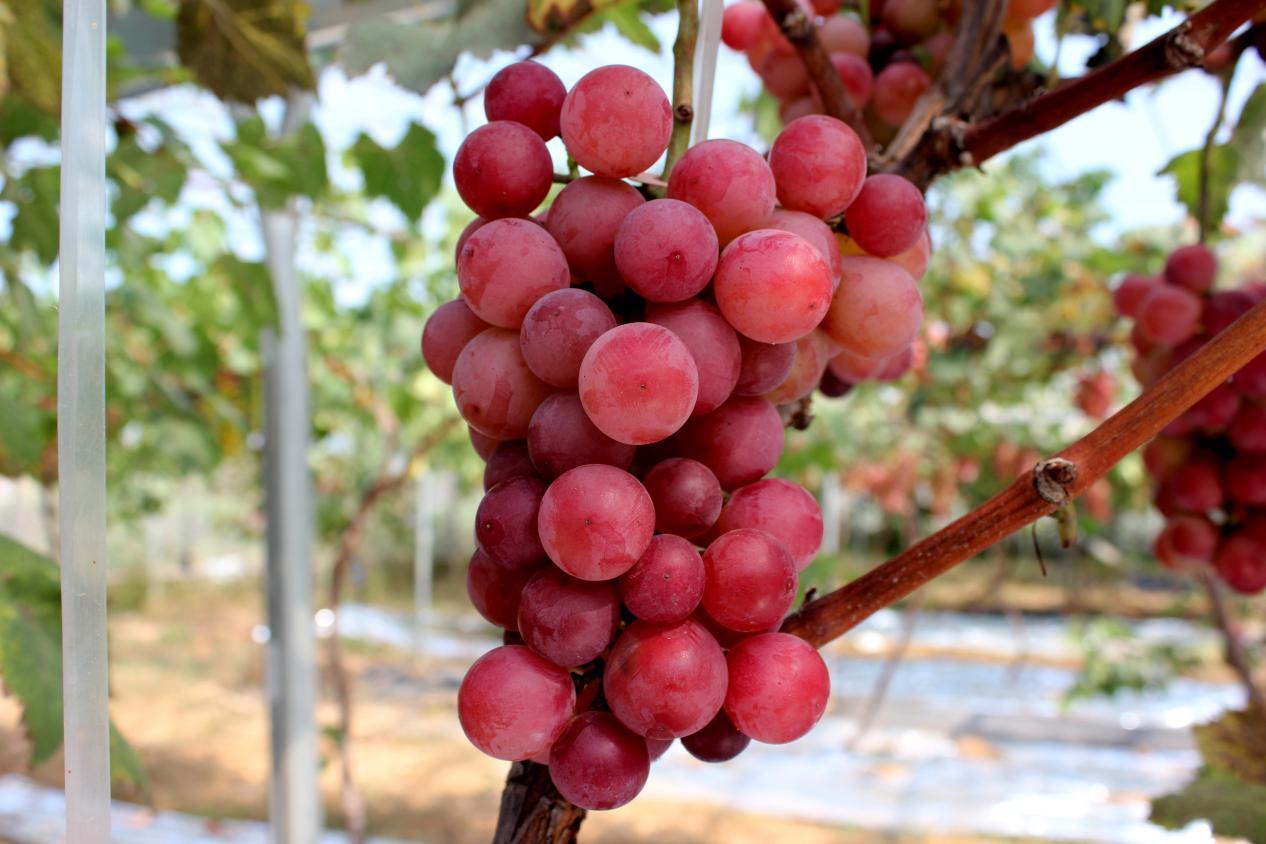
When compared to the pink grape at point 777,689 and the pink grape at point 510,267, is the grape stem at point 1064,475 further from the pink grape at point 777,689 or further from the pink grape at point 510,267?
the pink grape at point 510,267

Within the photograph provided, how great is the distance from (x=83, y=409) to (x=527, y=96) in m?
0.21

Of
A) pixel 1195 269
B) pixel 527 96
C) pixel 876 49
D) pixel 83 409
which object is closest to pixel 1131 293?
pixel 1195 269

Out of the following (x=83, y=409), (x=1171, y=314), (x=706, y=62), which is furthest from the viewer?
(x=1171, y=314)

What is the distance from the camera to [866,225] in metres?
0.41

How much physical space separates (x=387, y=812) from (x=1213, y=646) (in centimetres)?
516

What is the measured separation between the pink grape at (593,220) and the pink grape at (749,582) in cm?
12

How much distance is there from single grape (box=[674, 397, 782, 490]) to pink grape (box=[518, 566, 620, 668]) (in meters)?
0.07

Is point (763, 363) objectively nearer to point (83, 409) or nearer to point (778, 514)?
point (778, 514)

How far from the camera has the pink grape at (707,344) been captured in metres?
0.35

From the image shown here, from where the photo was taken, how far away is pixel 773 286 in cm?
34

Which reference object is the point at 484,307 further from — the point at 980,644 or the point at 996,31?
the point at 980,644

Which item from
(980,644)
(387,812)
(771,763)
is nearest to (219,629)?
(387,812)

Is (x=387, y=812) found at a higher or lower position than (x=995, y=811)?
higher

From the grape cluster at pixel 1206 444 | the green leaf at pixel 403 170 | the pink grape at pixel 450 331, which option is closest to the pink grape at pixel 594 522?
the pink grape at pixel 450 331
